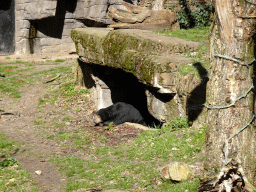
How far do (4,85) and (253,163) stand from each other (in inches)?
395

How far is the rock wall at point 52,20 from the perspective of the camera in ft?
55.0

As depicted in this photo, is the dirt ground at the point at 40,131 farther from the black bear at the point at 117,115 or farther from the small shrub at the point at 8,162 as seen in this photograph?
the black bear at the point at 117,115

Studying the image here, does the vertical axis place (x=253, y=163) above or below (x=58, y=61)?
above

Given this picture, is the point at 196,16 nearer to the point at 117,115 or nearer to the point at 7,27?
the point at 117,115

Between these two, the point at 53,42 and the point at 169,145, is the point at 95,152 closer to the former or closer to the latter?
the point at 169,145

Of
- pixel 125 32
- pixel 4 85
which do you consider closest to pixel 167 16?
pixel 125 32

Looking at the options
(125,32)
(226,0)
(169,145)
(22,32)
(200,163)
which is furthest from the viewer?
(22,32)

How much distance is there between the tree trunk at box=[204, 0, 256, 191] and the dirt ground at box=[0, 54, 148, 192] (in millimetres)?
2579

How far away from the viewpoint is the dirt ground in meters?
6.36

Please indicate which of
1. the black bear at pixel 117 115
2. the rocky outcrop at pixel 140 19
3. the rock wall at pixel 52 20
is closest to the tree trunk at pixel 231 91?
the black bear at pixel 117 115

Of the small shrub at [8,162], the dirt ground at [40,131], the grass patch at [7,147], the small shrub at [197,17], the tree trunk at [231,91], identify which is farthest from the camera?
the small shrub at [197,17]

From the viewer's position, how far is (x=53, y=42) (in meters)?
18.0

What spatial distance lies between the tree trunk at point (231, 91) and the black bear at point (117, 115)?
16.3 ft

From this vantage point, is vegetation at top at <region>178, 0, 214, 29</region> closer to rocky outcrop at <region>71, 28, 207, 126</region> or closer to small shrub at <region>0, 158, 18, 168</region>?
rocky outcrop at <region>71, 28, 207, 126</region>
